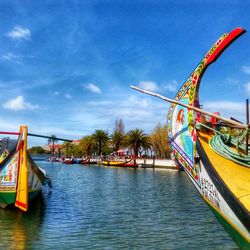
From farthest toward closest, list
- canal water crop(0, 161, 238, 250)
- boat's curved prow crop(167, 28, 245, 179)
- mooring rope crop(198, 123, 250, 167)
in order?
canal water crop(0, 161, 238, 250) → boat's curved prow crop(167, 28, 245, 179) → mooring rope crop(198, 123, 250, 167)

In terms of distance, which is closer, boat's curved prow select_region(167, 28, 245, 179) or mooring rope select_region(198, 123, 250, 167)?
mooring rope select_region(198, 123, 250, 167)

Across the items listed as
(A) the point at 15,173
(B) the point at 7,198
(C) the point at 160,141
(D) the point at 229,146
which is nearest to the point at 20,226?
(B) the point at 7,198

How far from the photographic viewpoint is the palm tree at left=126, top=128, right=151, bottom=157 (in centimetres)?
8738

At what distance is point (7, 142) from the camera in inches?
769

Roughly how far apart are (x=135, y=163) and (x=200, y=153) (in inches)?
2858

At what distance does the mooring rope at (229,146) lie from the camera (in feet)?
30.6

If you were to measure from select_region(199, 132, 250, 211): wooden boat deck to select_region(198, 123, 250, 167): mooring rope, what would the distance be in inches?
4.7

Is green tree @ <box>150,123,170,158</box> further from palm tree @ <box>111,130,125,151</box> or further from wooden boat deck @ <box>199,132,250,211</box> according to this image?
wooden boat deck @ <box>199,132,250,211</box>

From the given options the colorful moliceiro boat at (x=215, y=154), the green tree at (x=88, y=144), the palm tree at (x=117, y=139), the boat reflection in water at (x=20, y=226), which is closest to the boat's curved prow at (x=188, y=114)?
the colorful moliceiro boat at (x=215, y=154)

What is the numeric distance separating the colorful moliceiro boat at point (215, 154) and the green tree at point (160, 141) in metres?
79.5

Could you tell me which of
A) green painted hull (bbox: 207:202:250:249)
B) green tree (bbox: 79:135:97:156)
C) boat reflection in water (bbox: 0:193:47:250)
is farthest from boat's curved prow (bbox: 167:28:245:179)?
green tree (bbox: 79:135:97:156)

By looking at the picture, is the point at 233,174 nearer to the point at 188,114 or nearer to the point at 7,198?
the point at 188,114

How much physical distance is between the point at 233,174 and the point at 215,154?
3.34 ft

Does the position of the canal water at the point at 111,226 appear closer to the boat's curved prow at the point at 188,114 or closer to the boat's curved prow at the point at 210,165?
the boat's curved prow at the point at 188,114
